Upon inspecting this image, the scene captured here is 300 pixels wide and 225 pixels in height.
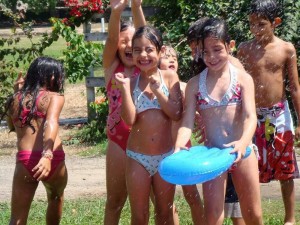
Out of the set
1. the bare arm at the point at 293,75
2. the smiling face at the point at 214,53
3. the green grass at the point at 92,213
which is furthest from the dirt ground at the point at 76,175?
the smiling face at the point at 214,53

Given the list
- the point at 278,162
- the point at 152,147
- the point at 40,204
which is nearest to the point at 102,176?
the point at 40,204

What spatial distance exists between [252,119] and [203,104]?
29cm

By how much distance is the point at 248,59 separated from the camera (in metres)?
5.51

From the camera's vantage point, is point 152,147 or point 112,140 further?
point 112,140

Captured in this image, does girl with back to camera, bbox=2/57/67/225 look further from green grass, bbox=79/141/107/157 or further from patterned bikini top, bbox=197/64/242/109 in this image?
green grass, bbox=79/141/107/157

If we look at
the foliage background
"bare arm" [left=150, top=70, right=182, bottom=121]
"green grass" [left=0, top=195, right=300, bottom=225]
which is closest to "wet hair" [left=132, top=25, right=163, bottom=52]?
"bare arm" [left=150, top=70, right=182, bottom=121]

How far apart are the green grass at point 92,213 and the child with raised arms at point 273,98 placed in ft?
1.18

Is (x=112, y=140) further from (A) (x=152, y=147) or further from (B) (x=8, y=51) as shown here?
(B) (x=8, y=51)

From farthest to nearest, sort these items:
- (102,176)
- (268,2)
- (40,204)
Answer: (102,176) < (40,204) < (268,2)

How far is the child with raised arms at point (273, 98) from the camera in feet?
17.9

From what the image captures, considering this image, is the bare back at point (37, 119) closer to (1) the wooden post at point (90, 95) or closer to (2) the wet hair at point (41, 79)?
(2) the wet hair at point (41, 79)

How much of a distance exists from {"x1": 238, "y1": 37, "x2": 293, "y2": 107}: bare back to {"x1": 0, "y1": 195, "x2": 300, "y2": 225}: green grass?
0.91 metres

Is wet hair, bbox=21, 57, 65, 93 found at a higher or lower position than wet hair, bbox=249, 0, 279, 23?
lower

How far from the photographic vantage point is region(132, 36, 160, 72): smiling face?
452 centimetres
